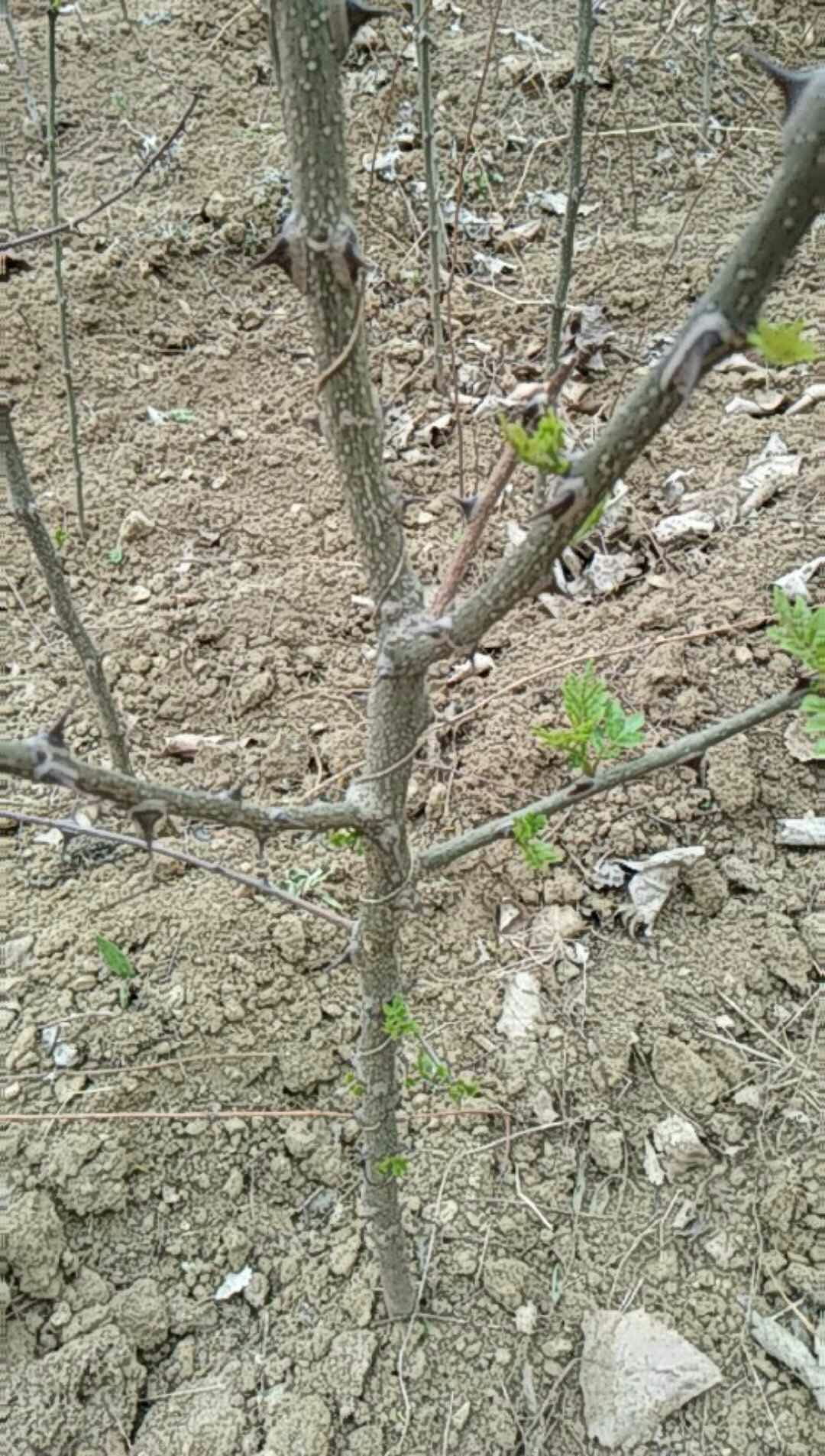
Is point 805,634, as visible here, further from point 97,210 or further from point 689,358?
point 97,210

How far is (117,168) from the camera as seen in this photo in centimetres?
403

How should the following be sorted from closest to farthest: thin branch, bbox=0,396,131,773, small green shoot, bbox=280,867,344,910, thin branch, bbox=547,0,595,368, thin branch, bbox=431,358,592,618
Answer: thin branch, bbox=431,358,592,618 < thin branch, bbox=0,396,131,773 < small green shoot, bbox=280,867,344,910 < thin branch, bbox=547,0,595,368

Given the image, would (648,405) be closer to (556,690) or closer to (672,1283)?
(672,1283)

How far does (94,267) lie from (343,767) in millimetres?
2228

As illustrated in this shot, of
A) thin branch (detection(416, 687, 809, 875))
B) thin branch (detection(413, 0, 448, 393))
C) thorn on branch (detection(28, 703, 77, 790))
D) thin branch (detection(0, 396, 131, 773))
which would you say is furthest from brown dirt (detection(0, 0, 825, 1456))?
thorn on branch (detection(28, 703, 77, 790))

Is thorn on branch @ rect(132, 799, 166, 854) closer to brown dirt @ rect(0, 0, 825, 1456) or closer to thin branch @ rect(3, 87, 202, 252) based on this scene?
thin branch @ rect(3, 87, 202, 252)

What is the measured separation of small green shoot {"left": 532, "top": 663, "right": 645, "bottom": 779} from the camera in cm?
104

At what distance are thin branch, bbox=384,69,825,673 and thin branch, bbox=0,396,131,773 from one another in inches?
43.6

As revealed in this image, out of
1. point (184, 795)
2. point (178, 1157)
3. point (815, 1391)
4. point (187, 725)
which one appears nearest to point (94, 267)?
point (187, 725)

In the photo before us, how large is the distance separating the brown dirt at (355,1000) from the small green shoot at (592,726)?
89 cm

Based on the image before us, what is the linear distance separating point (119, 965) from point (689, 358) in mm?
1507

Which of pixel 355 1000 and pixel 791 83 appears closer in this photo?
pixel 791 83

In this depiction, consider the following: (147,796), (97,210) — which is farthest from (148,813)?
(97,210)

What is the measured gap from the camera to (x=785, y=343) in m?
0.61
